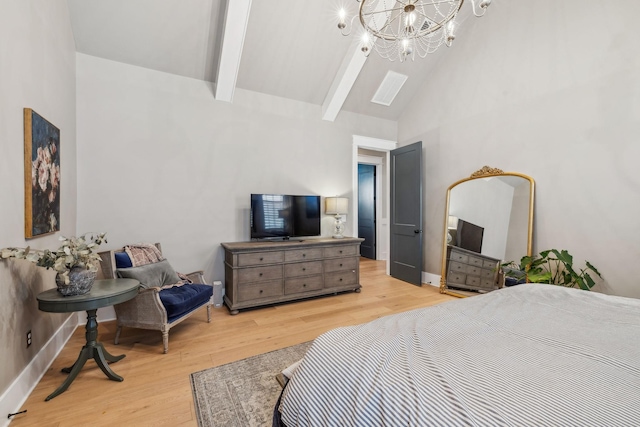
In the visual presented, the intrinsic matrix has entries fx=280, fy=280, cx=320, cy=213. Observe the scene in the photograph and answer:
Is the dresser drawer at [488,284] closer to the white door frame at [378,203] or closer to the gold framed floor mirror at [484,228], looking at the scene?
the gold framed floor mirror at [484,228]

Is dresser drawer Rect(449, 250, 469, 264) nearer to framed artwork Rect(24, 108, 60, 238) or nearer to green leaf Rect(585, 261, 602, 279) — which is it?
green leaf Rect(585, 261, 602, 279)

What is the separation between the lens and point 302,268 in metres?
3.75

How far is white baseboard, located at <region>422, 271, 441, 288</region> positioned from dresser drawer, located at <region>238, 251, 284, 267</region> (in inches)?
101

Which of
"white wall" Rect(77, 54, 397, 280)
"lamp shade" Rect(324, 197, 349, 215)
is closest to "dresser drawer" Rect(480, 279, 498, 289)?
"lamp shade" Rect(324, 197, 349, 215)

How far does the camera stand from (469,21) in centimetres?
405

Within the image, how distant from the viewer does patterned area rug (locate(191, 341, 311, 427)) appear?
1.67 metres

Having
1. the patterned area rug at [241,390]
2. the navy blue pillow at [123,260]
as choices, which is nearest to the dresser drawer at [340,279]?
the patterned area rug at [241,390]

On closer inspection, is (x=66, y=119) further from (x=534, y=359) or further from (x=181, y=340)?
(x=534, y=359)

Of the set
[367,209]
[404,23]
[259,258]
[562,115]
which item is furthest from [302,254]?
[367,209]

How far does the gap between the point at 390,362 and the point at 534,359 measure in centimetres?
53

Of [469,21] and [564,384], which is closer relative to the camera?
[564,384]

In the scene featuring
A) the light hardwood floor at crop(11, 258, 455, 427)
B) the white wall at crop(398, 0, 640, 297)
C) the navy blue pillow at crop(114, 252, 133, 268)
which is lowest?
the light hardwood floor at crop(11, 258, 455, 427)

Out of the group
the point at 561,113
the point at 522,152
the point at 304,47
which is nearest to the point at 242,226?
the point at 304,47

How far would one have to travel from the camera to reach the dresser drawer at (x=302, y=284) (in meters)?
3.65
